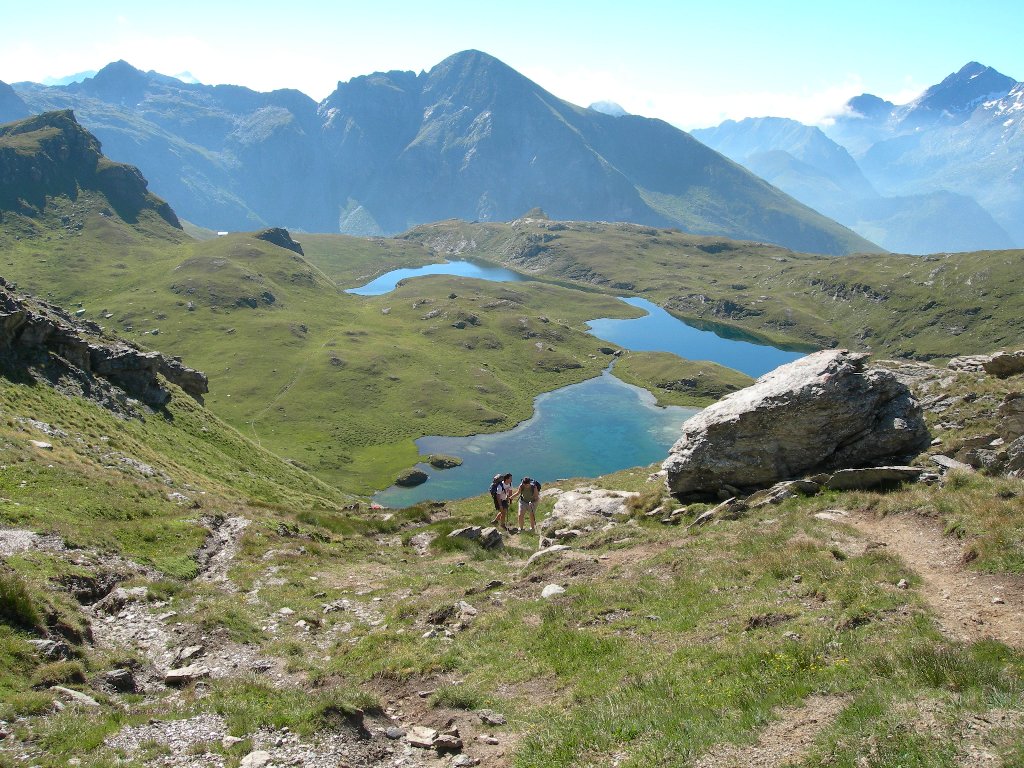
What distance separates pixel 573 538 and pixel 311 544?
595 inches

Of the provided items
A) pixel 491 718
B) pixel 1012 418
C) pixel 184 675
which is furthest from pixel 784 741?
pixel 1012 418

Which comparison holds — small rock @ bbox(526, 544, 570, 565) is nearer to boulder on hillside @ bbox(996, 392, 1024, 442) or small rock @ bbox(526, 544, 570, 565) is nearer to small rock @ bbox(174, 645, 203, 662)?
small rock @ bbox(174, 645, 203, 662)

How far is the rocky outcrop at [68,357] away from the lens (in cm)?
5234

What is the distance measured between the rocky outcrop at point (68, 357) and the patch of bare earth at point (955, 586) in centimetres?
6272

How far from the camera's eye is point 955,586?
57.2 ft

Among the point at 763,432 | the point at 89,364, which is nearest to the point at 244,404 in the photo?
the point at 89,364

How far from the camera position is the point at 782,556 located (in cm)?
2150

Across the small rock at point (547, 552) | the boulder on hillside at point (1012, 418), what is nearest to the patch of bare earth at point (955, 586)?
the boulder on hillside at point (1012, 418)

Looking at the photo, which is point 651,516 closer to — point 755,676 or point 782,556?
point 782,556

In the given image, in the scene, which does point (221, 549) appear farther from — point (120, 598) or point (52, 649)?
point (52, 649)

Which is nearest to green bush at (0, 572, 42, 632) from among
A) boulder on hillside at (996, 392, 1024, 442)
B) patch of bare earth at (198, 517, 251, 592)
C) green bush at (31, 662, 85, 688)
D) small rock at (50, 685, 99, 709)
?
green bush at (31, 662, 85, 688)

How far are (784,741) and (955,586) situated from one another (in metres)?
9.65

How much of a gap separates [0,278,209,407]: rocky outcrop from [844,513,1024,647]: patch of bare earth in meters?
62.7

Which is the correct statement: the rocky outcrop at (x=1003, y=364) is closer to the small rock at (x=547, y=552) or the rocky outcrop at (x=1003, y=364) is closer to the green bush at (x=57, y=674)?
the small rock at (x=547, y=552)
